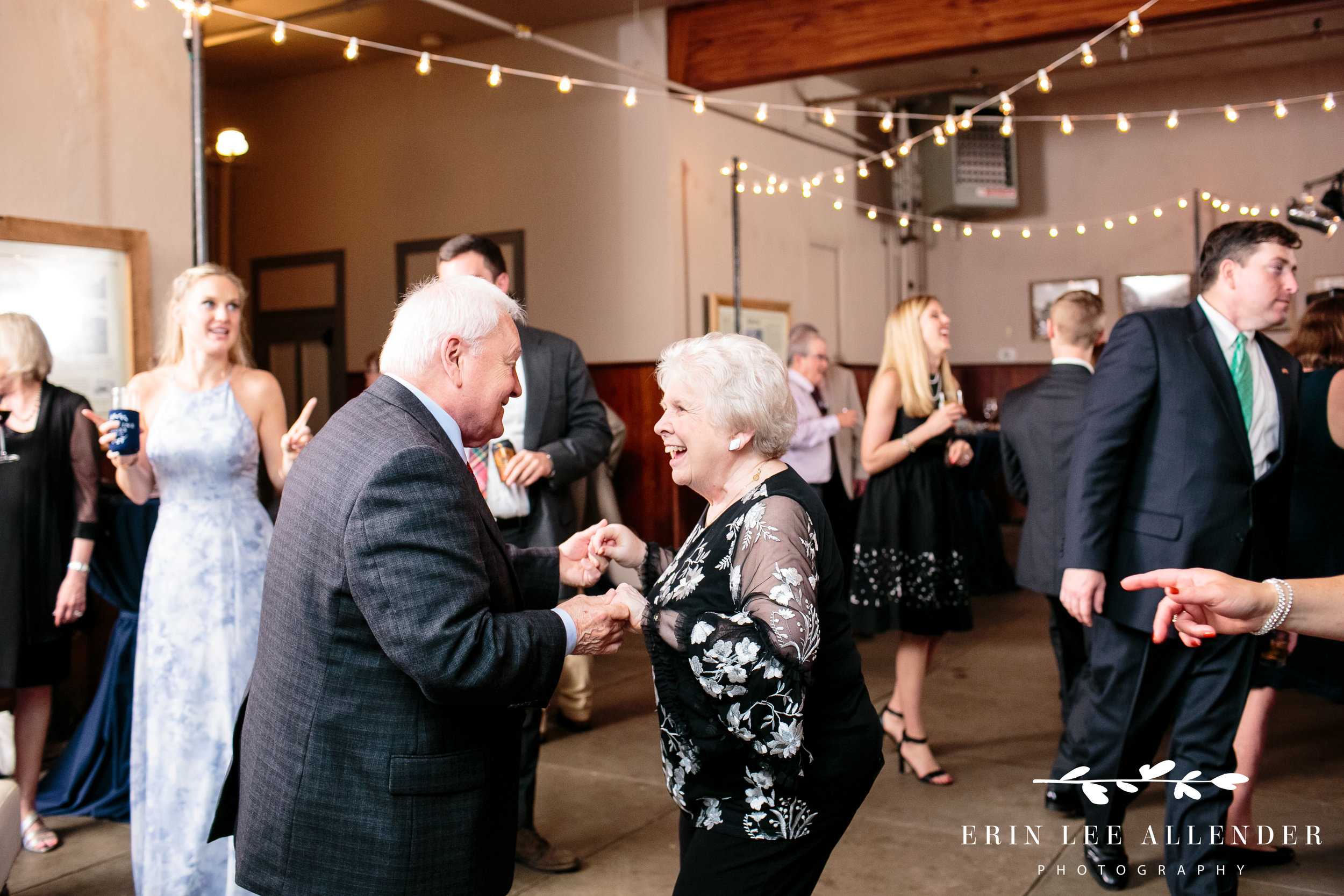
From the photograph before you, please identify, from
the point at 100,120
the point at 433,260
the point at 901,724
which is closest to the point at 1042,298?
the point at 433,260

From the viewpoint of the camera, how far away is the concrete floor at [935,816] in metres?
2.99

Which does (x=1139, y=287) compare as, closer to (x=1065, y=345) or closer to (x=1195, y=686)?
(x=1065, y=345)

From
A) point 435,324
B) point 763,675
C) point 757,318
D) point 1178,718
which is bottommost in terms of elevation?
point 1178,718

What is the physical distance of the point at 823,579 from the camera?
1818mm

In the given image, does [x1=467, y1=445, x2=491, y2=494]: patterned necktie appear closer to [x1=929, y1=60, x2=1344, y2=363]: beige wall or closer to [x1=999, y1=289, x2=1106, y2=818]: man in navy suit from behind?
[x1=999, y1=289, x2=1106, y2=818]: man in navy suit from behind

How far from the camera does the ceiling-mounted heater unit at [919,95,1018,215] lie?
955cm

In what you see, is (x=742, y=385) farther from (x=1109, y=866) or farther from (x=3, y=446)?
(x=3, y=446)

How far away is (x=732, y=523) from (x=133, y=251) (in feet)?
11.2

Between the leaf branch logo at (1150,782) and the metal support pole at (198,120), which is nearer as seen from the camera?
the leaf branch logo at (1150,782)

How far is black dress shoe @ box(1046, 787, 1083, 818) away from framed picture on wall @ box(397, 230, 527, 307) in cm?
474

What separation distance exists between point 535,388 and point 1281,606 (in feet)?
6.92

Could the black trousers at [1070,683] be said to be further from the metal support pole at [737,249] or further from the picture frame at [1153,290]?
the picture frame at [1153,290]

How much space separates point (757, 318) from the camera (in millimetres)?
7844

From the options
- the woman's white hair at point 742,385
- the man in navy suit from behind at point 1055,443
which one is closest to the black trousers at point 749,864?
the woman's white hair at point 742,385
